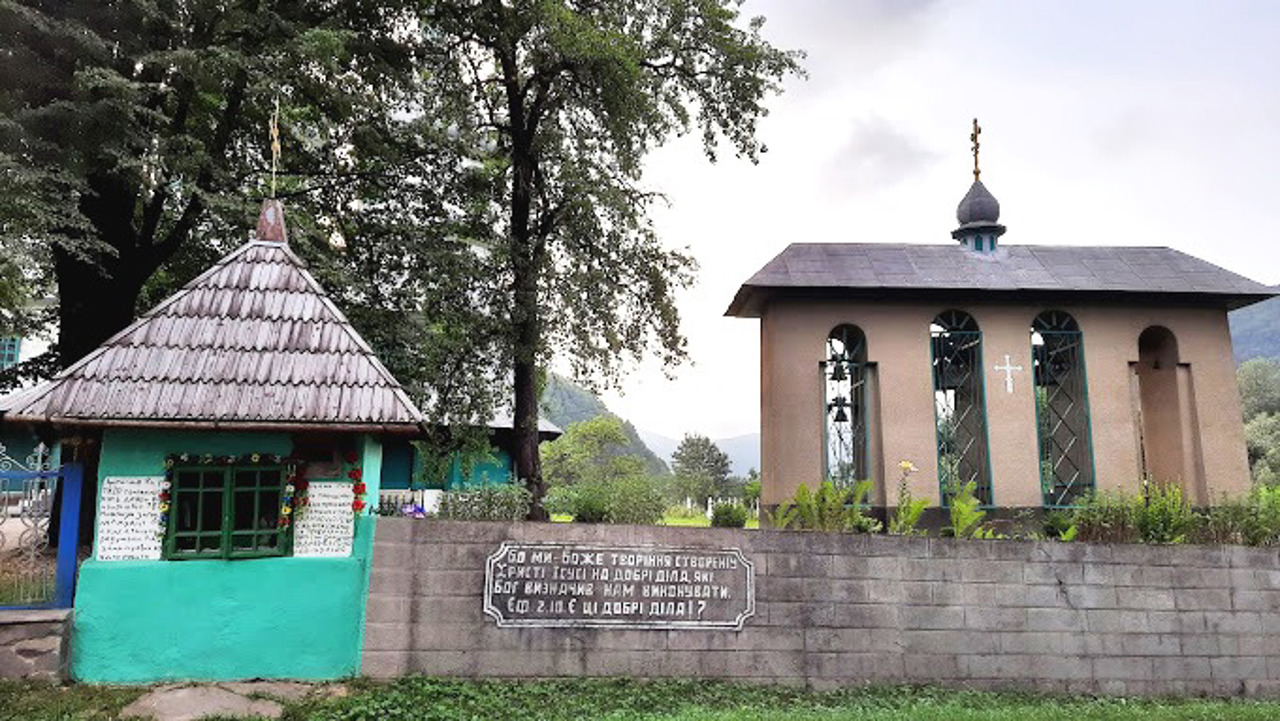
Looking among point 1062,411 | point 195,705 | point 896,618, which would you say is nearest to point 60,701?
point 195,705

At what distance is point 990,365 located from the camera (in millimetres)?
13281

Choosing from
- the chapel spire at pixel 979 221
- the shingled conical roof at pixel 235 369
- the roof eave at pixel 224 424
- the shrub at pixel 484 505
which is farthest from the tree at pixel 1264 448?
the shingled conical roof at pixel 235 369

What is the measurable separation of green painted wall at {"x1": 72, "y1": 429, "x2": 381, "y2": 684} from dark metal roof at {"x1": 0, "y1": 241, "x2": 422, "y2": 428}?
0.46 meters

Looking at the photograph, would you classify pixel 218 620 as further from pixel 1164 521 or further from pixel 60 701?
pixel 1164 521

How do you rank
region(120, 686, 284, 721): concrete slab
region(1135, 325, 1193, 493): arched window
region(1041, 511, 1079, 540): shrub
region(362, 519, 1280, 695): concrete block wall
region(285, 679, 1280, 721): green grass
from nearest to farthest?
region(120, 686, 284, 721): concrete slab, region(285, 679, 1280, 721): green grass, region(362, 519, 1280, 695): concrete block wall, region(1041, 511, 1079, 540): shrub, region(1135, 325, 1193, 493): arched window

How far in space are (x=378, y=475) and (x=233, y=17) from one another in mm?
7579

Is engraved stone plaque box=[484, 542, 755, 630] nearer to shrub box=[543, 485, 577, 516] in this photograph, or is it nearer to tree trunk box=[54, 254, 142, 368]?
shrub box=[543, 485, 577, 516]

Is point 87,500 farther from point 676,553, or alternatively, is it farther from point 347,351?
point 676,553

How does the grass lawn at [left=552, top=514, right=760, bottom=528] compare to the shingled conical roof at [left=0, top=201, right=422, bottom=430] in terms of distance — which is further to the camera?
the grass lawn at [left=552, top=514, right=760, bottom=528]

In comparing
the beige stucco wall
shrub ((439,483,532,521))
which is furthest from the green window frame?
the beige stucco wall

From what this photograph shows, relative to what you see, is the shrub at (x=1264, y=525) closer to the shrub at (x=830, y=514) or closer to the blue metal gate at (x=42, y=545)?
the shrub at (x=830, y=514)

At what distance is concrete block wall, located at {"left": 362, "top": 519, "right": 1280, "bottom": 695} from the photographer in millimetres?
7551

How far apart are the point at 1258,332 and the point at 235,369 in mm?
202776

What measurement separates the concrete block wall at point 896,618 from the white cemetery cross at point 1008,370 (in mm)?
4519
